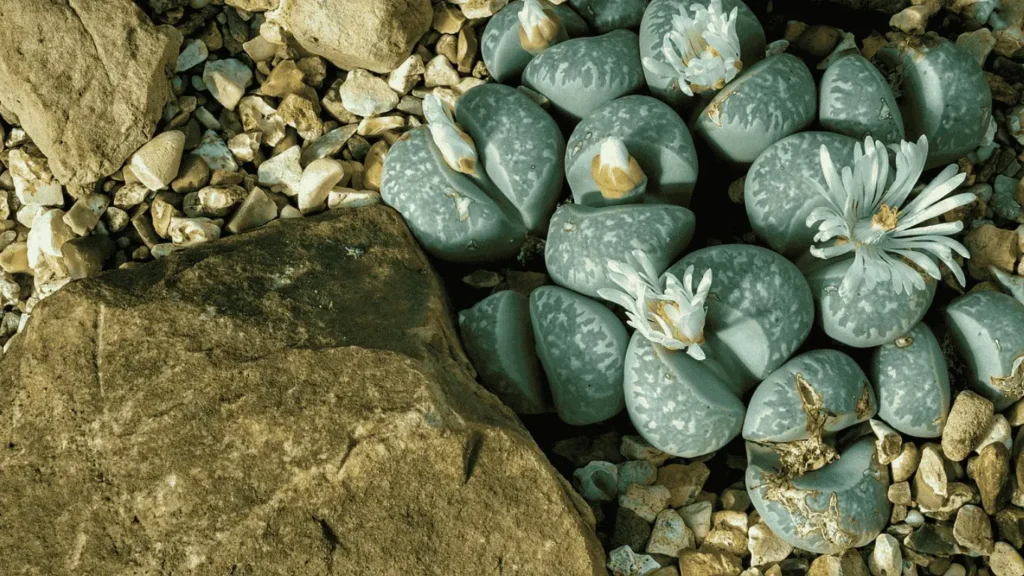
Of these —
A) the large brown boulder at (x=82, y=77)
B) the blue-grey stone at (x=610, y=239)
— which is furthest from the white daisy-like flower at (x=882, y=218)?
the large brown boulder at (x=82, y=77)

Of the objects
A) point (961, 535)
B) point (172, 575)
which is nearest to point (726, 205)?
point (961, 535)

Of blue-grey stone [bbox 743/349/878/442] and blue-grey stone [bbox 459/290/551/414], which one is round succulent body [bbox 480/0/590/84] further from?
blue-grey stone [bbox 743/349/878/442]

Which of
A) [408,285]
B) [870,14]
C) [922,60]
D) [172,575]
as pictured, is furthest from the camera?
[870,14]

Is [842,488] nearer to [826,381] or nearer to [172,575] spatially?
[826,381]

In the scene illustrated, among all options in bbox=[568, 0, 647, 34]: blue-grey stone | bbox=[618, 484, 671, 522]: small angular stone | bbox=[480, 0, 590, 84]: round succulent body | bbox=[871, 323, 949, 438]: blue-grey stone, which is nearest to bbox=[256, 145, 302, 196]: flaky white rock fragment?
bbox=[480, 0, 590, 84]: round succulent body

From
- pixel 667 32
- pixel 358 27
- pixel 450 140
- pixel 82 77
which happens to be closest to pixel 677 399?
pixel 450 140
